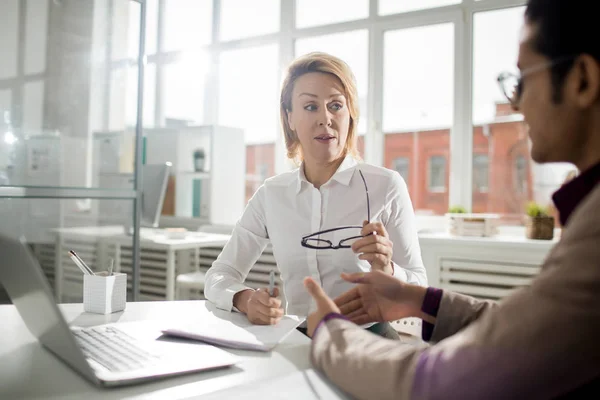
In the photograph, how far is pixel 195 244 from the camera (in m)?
3.74

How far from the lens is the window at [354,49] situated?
13.7 ft

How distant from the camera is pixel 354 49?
170 inches

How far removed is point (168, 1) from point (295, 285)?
481cm

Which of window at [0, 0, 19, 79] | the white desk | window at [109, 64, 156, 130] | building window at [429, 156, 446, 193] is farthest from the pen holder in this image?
building window at [429, 156, 446, 193]

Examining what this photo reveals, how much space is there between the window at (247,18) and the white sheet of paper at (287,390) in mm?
4378

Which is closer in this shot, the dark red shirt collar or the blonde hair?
the dark red shirt collar

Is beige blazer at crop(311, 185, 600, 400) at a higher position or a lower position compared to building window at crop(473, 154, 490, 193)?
lower

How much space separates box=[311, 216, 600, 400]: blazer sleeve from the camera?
51 centimetres

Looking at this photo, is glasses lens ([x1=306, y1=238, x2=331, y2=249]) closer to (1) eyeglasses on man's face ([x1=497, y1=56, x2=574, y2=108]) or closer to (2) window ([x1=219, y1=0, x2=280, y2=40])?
(1) eyeglasses on man's face ([x1=497, y1=56, x2=574, y2=108])

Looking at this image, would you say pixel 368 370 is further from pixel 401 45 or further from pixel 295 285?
pixel 401 45

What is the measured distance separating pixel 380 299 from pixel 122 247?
12.6 ft

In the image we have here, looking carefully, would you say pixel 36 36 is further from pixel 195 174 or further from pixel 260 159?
pixel 260 159

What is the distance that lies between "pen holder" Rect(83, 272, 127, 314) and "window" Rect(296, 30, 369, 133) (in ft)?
9.79

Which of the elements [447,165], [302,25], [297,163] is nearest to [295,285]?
[297,163]
